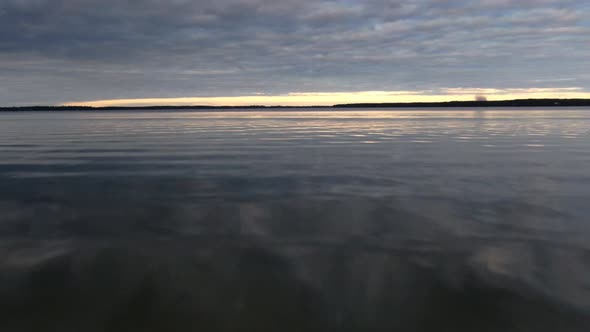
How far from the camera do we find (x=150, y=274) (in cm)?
558

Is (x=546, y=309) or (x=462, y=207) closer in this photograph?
(x=546, y=309)

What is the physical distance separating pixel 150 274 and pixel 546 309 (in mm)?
5094

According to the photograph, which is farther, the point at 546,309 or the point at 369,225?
the point at 369,225

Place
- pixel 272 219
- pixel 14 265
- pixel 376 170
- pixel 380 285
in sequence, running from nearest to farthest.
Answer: pixel 380 285, pixel 14 265, pixel 272 219, pixel 376 170

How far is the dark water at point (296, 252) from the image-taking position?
4.58 meters

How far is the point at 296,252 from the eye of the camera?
20.9 ft

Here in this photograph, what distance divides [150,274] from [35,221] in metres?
4.15

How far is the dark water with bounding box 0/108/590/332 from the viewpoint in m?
4.58

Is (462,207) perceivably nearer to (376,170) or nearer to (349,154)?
(376,170)

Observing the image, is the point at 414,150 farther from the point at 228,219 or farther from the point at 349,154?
the point at 228,219

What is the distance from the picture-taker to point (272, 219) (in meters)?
8.18

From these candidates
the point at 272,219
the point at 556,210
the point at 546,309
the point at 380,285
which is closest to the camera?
the point at 546,309

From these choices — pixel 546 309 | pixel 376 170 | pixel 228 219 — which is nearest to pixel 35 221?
pixel 228 219

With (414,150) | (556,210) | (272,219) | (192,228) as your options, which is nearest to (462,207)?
(556,210)
